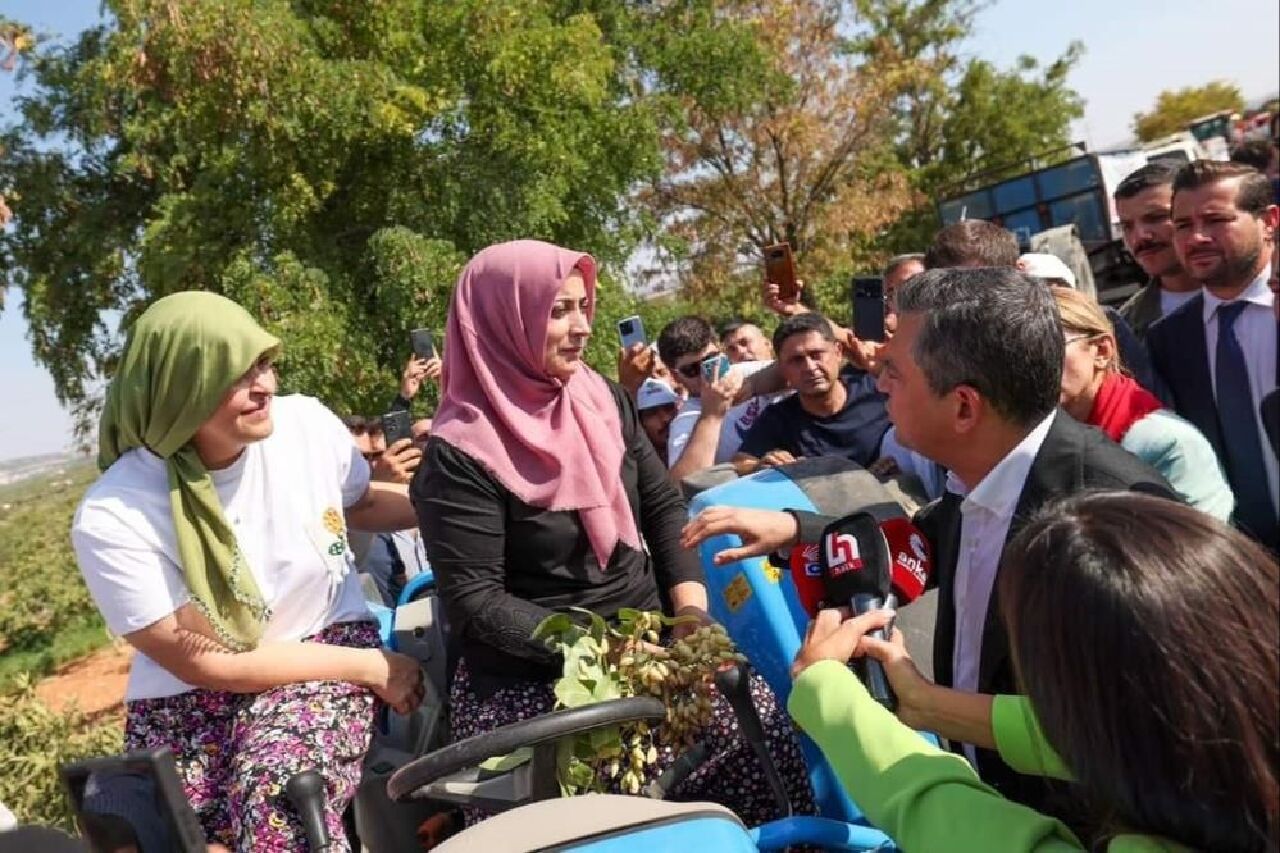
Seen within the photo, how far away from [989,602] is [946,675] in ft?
0.78

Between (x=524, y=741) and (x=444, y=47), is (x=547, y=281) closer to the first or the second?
(x=524, y=741)

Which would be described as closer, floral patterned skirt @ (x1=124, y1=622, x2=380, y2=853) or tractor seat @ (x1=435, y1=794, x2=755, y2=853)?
tractor seat @ (x1=435, y1=794, x2=755, y2=853)

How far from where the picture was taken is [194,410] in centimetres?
236

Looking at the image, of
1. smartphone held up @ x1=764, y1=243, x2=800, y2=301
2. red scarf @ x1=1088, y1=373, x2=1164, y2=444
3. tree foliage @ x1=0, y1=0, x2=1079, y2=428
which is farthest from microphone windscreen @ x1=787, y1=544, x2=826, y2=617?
tree foliage @ x1=0, y1=0, x2=1079, y2=428

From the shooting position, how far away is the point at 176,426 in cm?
237

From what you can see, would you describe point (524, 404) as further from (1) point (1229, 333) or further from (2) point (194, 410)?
(1) point (1229, 333)

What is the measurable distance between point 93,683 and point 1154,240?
394 inches

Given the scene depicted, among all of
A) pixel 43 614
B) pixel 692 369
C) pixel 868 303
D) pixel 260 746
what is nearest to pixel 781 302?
pixel 692 369

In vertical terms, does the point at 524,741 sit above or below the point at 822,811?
above

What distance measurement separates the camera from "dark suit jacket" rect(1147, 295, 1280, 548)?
3.06 metres

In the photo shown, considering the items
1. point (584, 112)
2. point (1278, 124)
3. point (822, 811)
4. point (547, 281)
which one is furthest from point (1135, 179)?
point (1278, 124)

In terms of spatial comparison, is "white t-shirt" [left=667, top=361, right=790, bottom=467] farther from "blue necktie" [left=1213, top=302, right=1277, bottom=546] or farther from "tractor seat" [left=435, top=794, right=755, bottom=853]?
"tractor seat" [left=435, top=794, right=755, bottom=853]

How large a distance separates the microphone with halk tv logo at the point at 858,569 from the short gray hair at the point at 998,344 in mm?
274

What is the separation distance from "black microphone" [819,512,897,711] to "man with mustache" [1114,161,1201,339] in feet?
7.89
